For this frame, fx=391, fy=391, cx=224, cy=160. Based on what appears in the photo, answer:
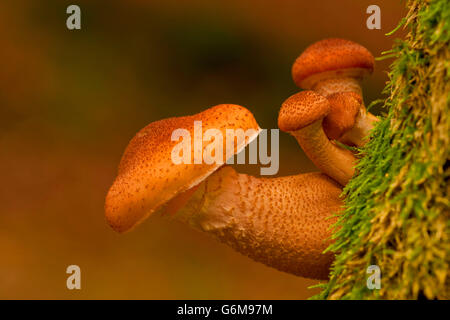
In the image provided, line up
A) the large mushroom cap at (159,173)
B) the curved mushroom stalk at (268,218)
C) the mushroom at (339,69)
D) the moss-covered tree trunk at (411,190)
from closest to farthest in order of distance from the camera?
the moss-covered tree trunk at (411,190), the large mushroom cap at (159,173), the curved mushroom stalk at (268,218), the mushroom at (339,69)

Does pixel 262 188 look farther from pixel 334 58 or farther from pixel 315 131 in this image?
pixel 334 58

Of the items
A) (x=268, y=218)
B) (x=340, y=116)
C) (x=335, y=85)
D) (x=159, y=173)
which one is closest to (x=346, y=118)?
(x=340, y=116)

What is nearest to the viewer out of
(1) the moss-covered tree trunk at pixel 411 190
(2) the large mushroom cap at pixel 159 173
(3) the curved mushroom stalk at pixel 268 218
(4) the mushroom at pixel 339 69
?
(1) the moss-covered tree trunk at pixel 411 190

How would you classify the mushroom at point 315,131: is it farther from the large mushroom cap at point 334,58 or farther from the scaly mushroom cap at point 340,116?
the large mushroom cap at point 334,58

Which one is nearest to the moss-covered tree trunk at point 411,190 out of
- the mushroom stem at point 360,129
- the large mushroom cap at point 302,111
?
the large mushroom cap at point 302,111

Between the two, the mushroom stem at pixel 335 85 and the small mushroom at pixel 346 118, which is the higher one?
the mushroom stem at pixel 335 85

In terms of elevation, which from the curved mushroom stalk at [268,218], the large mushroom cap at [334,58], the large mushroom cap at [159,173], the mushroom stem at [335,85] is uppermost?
the large mushroom cap at [334,58]
